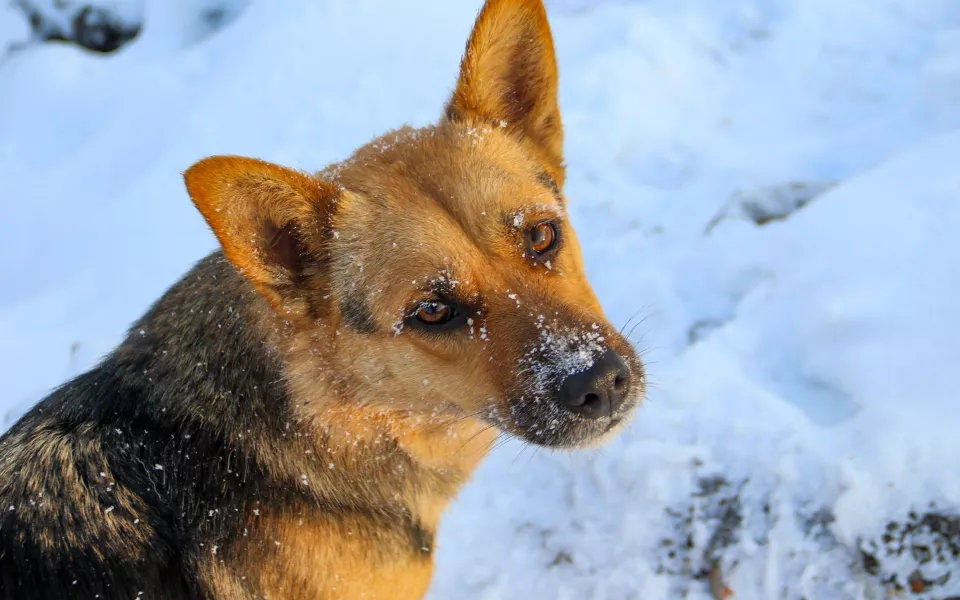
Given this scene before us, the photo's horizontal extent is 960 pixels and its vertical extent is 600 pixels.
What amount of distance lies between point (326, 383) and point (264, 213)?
25.9 inches

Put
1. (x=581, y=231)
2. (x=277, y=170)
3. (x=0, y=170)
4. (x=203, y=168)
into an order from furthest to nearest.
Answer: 1. (x=0, y=170)
2. (x=581, y=231)
3. (x=277, y=170)
4. (x=203, y=168)

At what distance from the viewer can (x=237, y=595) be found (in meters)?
2.66

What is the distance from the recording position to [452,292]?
8.61ft

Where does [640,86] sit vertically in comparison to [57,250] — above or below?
below

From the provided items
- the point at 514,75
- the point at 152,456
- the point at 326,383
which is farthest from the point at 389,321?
the point at 514,75

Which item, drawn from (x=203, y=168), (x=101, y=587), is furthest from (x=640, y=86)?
(x=101, y=587)

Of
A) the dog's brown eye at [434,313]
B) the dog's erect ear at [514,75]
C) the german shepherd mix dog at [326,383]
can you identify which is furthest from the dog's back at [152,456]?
the dog's erect ear at [514,75]

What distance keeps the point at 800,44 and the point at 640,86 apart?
1.29m

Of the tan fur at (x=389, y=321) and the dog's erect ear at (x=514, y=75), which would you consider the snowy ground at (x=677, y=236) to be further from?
the dog's erect ear at (x=514, y=75)

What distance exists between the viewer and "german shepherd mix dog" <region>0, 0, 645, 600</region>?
253 centimetres

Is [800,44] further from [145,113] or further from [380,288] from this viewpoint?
[145,113]

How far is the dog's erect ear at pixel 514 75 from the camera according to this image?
9.04ft

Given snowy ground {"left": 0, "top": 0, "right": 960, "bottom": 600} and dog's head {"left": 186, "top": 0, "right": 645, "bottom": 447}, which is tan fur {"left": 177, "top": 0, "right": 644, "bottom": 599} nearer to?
dog's head {"left": 186, "top": 0, "right": 645, "bottom": 447}

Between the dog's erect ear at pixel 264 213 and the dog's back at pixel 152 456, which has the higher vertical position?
the dog's erect ear at pixel 264 213
